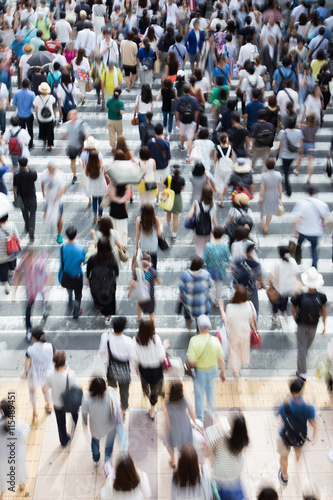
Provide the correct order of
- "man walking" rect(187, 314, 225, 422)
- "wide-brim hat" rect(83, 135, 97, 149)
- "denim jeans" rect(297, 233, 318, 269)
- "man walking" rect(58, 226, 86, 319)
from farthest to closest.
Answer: "wide-brim hat" rect(83, 135, 97, 149) < "denim jeans" rect(297, 233, 318, 269) < "man walking" rect(58, 226, 86, 319) < "man walking" rect(187, 314, 225, 422)

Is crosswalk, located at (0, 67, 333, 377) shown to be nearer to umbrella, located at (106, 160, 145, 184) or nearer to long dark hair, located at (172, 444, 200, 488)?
umbrella, located at (106, 160, 145, 184)

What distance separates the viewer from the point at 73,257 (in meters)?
9.26

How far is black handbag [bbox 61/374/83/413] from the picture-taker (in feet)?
24.3

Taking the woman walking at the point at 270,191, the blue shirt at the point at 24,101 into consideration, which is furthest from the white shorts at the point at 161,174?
the blue shirt at the point at 24,101

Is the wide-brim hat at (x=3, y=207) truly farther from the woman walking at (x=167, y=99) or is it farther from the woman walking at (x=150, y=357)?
the woman walking at (x=167, y=99)

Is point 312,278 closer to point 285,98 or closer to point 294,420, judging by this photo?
point 294,420

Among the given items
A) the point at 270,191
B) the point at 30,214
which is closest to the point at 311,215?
the point at 270,191

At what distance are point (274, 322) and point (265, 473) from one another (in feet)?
8.52

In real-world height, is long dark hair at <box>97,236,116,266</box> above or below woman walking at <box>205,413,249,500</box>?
above

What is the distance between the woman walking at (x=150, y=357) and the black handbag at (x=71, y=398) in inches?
28.9

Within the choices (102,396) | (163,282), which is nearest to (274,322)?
(163,282)

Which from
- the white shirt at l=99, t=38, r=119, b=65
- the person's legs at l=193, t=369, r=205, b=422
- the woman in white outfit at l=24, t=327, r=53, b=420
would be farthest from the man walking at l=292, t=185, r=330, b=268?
the white shirt at l=99, t=38, r=119, b=65

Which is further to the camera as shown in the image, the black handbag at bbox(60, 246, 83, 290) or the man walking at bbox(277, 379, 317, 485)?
the black handbag at bbox(60, 246, 83, 290)

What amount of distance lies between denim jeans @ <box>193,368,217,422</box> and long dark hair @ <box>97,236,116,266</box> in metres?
2.04
